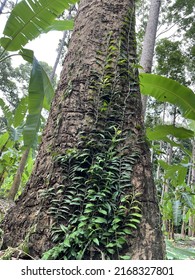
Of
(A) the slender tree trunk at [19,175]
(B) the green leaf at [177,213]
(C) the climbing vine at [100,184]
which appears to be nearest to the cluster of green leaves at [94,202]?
(C) the climbing vine at [100,184]

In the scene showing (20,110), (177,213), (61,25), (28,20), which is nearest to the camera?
(28,20)

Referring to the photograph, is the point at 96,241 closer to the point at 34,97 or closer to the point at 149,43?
the point at 34,97

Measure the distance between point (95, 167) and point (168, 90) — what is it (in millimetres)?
1531

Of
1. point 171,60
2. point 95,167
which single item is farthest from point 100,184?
point 171,60

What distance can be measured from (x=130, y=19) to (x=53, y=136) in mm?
994

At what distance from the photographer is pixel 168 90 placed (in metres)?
2.53

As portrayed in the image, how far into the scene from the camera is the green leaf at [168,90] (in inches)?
97.7

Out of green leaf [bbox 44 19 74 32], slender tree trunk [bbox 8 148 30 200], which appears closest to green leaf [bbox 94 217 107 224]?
green leaf [bbox 44 19 74 32]

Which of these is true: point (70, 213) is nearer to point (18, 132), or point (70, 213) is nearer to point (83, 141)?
point (83, 141)

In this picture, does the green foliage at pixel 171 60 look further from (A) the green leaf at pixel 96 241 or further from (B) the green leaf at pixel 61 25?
(A) the green leaf at pixel 96 241

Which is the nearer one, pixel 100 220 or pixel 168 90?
pixel 100 220

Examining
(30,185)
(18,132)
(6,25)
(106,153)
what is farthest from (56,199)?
(18,132)
